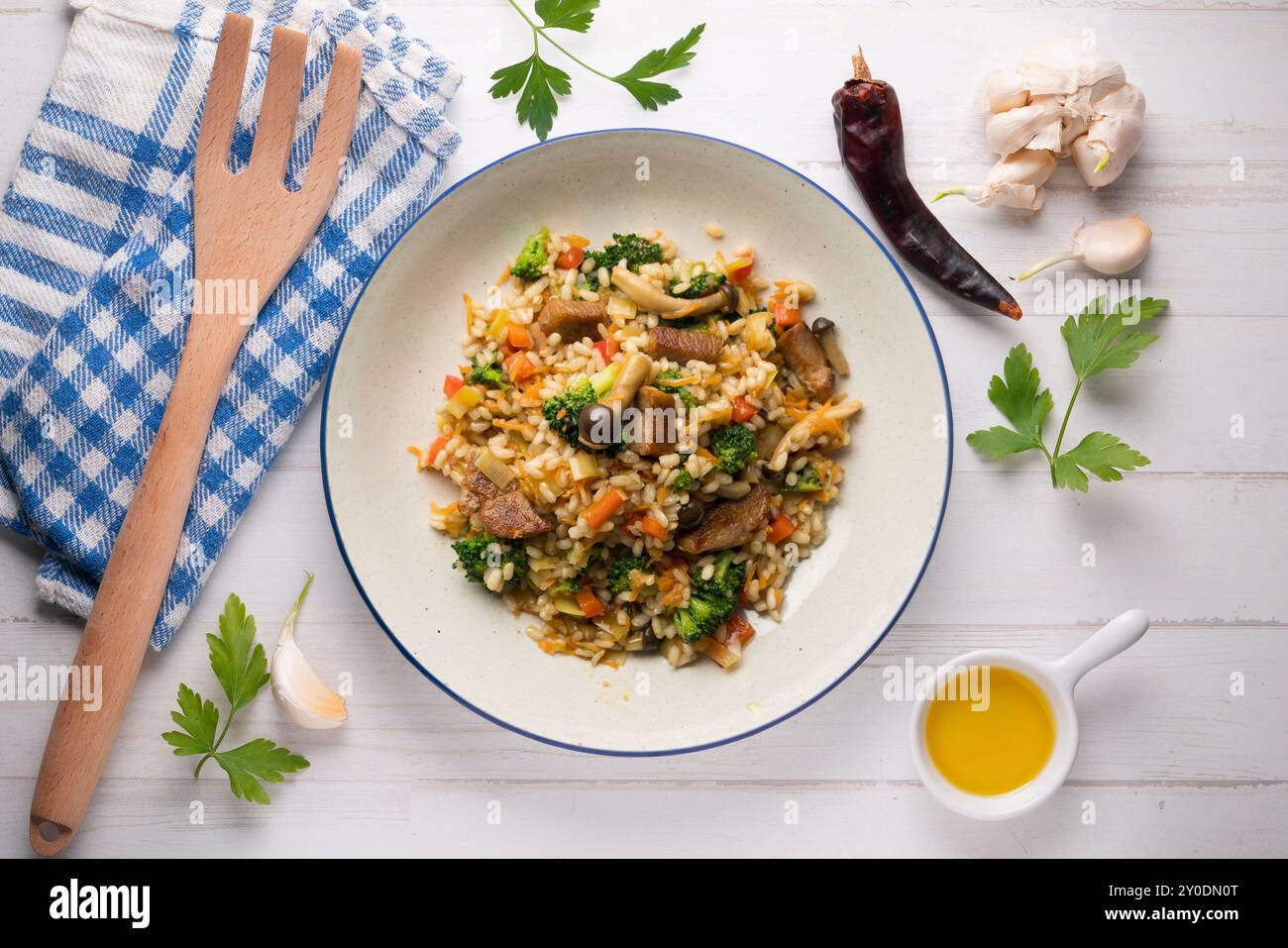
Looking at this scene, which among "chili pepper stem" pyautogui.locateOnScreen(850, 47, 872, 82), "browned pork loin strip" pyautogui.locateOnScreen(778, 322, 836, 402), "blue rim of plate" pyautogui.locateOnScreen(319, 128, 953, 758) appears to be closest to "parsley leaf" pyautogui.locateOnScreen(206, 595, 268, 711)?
"blue rim of plate" pyautogui.locateOnScreen(319, 128, 953, 758)

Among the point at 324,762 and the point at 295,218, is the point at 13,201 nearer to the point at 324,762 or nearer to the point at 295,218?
the point at 295,218

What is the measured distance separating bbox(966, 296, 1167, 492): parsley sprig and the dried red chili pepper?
0.27 metres

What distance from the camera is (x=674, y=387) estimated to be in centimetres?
325

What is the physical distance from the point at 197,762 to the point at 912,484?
3.22 m

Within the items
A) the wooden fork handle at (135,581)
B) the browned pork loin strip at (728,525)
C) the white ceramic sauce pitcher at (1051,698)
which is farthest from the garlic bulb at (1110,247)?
the wooden fork handle at (135,581)

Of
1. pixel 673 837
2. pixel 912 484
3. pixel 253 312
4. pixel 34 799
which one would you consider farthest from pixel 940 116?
pixel 34 799

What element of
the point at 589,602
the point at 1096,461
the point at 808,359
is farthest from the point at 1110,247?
the point at 589,602

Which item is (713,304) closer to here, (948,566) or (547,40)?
(547,40)

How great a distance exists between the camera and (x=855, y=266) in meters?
3.48

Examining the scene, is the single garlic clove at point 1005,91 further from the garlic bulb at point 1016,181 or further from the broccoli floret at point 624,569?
the broccoli floret at point 624,569

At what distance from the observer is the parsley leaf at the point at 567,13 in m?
3.52

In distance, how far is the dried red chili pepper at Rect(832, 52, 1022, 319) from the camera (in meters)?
3.60

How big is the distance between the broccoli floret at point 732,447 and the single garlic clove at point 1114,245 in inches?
68.4

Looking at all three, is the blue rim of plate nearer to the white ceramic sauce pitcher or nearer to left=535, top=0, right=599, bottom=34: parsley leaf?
the white ceramic sauce pitcher
